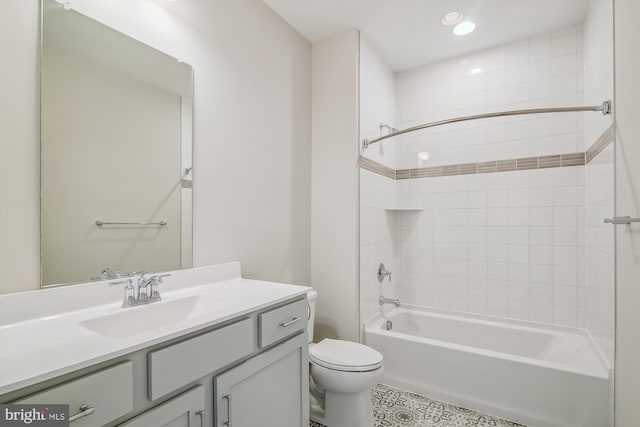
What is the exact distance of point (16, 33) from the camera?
105 cm

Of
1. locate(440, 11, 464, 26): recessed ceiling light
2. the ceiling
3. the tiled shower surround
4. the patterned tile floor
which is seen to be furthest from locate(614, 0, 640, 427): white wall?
locate(440, 11, 464, 26): recessed ceiling light

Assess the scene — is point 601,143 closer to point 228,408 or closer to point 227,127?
point 227,127

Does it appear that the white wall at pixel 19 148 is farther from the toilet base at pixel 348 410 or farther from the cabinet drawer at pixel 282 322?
the toilet base at pixel 348 410

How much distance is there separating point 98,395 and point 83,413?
4cm

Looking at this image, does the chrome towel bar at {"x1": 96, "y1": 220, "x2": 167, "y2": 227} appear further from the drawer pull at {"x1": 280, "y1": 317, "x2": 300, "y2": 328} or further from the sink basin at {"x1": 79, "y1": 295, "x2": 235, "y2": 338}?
the drawer pull at {"x1": 280, "y1": 317, "x2": 300, "y2": 328}

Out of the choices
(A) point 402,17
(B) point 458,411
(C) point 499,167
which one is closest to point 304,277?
(B) point 458,411

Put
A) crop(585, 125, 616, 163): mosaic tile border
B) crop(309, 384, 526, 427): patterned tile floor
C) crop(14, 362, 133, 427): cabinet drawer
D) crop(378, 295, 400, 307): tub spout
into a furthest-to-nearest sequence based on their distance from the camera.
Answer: crop(378, 295, 400, 307): tub spout < crop(309, 384, 526, 427): patterned tile floor < crop(585, 125, 616, 163): mosaic tile border < crop(14, 362, 133, 427): cabinet drawer

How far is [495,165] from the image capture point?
2568 mm

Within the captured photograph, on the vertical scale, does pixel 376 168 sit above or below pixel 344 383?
above

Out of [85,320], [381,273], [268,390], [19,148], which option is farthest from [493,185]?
[19,148]

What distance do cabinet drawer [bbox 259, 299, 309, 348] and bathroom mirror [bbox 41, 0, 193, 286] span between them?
0.57 m

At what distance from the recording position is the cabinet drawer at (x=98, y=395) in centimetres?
68

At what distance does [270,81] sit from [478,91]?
1808mm

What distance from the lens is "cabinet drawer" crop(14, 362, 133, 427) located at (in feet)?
2.23
